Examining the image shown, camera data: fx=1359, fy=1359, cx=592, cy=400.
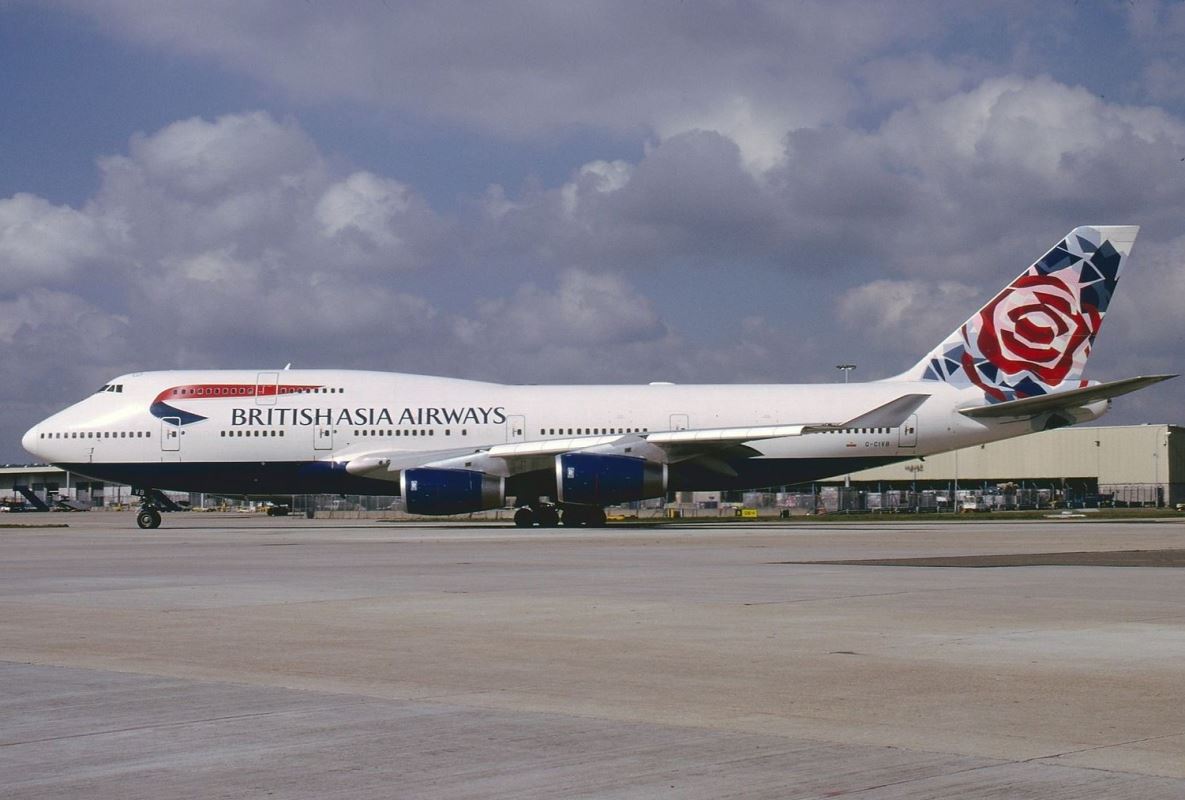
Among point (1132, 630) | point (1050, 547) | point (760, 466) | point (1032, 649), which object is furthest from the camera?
point (760, 466)

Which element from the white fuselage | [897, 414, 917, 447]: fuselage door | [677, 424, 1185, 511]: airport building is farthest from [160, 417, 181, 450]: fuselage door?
[677, 424, 1185, 511]: airport building

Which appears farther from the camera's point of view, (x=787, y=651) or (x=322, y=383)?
(x=322, y=383)

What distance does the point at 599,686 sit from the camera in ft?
29.0

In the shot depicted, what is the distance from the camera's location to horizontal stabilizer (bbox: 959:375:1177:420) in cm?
3716

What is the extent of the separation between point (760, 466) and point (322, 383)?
14.0 m

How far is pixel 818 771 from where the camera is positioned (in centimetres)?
622

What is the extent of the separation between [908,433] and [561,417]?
35.2 feet

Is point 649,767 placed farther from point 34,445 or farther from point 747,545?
point 34,445

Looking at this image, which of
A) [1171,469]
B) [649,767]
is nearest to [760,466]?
[649,767]

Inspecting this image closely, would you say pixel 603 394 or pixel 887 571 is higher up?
pixel 603 394

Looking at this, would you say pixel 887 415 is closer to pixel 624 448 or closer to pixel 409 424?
pixel 624 448

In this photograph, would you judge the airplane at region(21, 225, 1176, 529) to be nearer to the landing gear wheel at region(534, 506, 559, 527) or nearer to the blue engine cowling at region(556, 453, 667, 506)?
the landing gear wheel at region(534, 506, 559, 527)

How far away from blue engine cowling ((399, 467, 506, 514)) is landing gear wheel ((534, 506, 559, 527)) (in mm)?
3323

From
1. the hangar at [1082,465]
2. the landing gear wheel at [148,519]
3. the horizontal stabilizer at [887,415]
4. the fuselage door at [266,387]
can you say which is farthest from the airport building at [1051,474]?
the landing gear wheel at [148,519]
